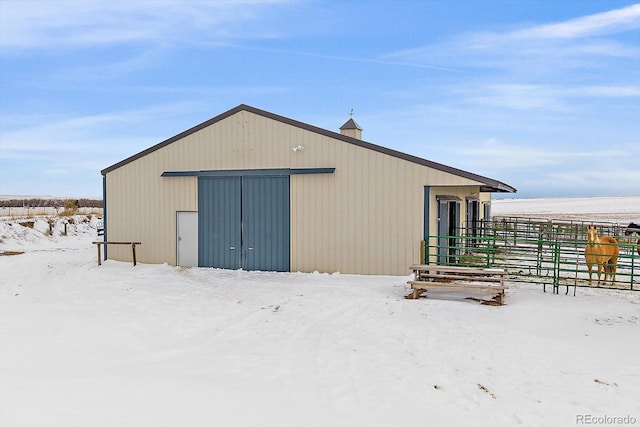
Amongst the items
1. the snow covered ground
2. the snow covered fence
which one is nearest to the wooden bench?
the snow covered ground

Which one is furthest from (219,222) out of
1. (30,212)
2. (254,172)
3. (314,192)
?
(30,212)

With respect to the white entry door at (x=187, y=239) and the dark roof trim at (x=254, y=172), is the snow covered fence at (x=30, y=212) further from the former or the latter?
the dark roof trim at (x=254, y=172)

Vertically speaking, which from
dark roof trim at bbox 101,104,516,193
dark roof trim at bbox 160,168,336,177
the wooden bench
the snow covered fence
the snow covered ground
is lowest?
the snow covered ground

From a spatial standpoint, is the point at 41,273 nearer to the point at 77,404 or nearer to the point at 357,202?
the point at 357,202

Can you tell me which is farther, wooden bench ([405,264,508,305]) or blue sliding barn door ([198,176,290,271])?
blue sliding barn door ([198,176,290,271])

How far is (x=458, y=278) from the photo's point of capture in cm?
1228

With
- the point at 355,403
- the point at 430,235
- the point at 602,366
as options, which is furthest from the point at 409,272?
the point at 355,403

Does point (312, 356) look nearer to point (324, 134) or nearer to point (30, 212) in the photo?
point (324, 134)

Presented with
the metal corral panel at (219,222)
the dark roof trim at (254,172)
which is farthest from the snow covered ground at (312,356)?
the dark roof trim at (254,172)

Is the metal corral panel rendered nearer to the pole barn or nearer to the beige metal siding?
the pole barn

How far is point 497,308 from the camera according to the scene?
10.8m

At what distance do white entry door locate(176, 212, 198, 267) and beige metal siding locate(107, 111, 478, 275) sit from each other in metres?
0.24

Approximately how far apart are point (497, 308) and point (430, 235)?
13.9ft

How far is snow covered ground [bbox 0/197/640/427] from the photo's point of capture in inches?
224
